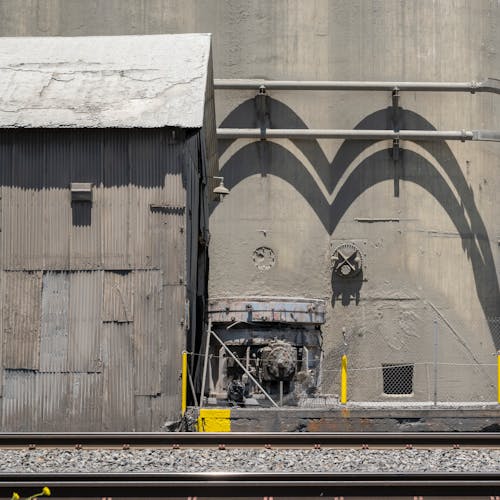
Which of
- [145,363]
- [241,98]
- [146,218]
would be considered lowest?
[145,363]

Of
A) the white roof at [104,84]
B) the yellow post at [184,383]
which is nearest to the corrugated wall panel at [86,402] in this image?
the yellow post at [184,383]

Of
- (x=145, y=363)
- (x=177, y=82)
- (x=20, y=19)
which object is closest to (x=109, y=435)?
(x=145, y=363)

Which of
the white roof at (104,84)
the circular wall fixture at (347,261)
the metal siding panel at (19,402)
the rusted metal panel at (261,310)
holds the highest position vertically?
the white roof at (104,84)

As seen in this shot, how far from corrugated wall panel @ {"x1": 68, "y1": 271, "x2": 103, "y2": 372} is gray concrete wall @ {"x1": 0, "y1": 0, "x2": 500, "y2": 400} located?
12.9m

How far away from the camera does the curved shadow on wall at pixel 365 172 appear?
1225 inches

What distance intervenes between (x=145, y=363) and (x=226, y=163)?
14.3 meters

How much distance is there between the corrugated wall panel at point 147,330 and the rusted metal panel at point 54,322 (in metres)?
1.33

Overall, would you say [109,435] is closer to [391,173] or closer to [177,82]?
[177,82]

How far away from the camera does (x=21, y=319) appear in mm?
17969

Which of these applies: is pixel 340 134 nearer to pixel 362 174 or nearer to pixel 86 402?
pixel 362 174

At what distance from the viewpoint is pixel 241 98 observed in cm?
3120

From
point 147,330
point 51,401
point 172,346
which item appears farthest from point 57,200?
point 51,401

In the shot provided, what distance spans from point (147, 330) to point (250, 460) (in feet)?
18.9

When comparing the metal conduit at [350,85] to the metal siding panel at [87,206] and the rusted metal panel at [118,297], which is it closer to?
the metal siding panel at [87,206]
